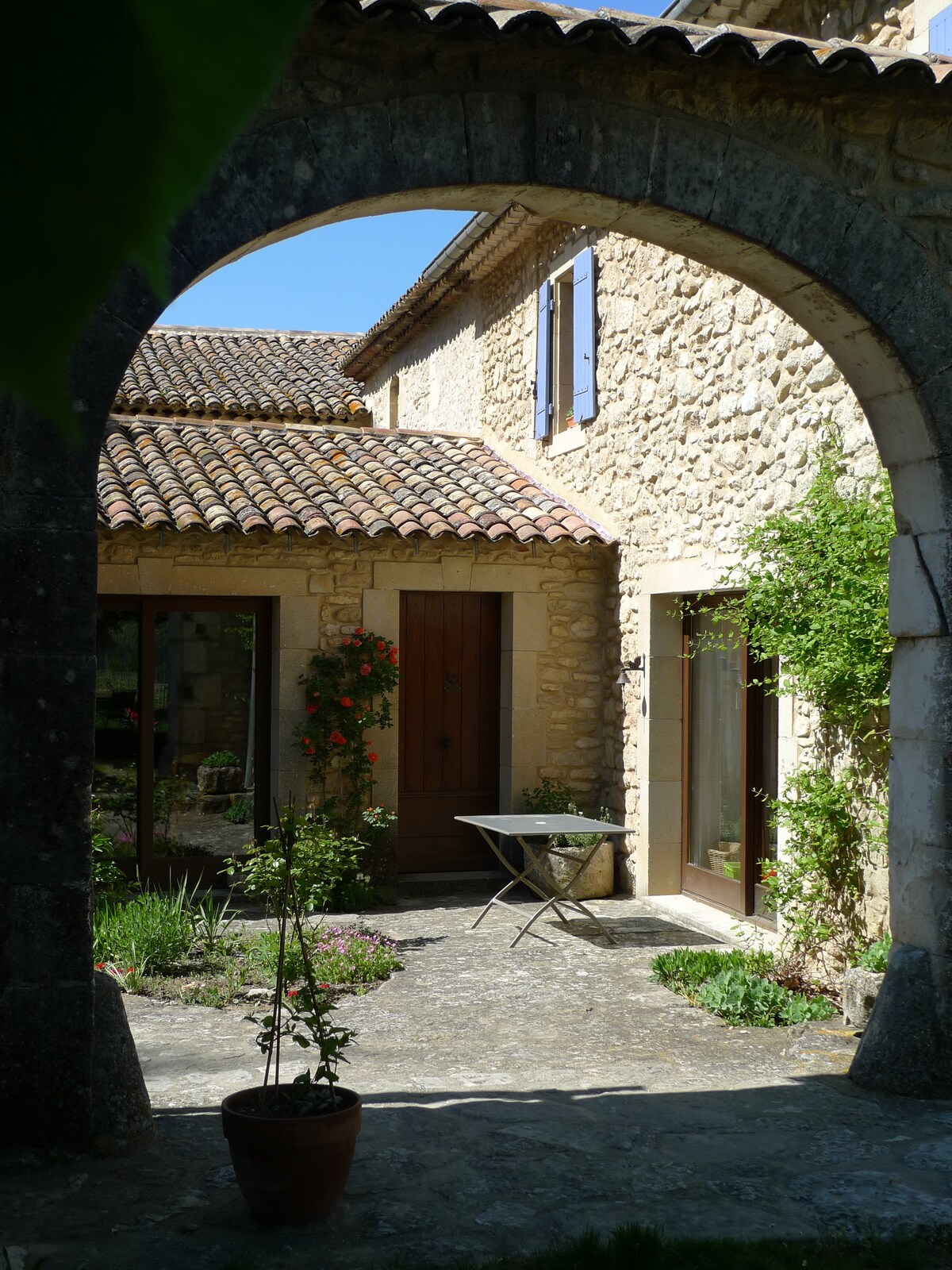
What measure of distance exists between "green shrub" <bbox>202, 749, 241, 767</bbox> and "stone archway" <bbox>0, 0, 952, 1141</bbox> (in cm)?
562

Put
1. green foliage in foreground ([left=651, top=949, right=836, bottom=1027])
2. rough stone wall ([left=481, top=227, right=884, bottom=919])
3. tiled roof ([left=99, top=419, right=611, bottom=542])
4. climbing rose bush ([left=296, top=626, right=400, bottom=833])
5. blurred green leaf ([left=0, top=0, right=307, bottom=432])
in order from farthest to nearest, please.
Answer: climbing rose bush ([left=296, top=626, right=400, bottom=833]) → tiled roof ([left=99, top=419, right=611, bottom=542]) → rough stone wall ([left=481, top=227, right=884, bottom=919]) → green foliage in foreground ([left=651, top=949, right=836, bottom=1027]) → blurred green leaf ([left=0, top=0, right=307, bottom=432])

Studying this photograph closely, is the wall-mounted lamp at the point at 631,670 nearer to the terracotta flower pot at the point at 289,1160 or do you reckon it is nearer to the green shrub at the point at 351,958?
the green shrub at the point at 351,958

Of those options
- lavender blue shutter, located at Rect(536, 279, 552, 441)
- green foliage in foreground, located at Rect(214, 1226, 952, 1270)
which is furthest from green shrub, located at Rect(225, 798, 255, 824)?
green foliage in foreground, located at Rect(214, 1226, 952, 1270)

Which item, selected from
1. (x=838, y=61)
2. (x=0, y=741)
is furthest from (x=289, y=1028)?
(x=838, y=61)

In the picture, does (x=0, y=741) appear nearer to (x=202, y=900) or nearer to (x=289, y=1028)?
(x=289, y=1028)

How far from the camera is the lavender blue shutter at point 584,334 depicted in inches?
383

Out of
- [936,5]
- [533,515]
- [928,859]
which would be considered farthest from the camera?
[533,515]

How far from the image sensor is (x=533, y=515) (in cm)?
969

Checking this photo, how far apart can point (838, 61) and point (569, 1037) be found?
4061 mm

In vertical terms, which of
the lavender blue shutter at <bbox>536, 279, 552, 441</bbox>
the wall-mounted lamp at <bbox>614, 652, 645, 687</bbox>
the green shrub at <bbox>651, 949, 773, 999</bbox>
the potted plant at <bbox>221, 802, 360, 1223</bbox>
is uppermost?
the lavender blue shutter at <bbox>536, 279, 552, 441</bbox>

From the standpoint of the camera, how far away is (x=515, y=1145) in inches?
165

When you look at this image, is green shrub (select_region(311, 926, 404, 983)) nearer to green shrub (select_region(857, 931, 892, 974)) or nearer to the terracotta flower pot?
green shrub (select_region(857, 931, 892, 974))

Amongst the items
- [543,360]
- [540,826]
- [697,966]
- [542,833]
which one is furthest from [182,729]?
[697,966]

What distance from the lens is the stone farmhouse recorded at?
820cm
